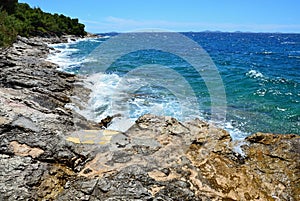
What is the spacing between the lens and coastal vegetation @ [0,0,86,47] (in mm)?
31453

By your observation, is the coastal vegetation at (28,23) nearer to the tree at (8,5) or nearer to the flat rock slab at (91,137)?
the tree at (8,5)

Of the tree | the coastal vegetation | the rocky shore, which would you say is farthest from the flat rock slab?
the tree

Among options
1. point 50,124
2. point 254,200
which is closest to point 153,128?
point 50,124

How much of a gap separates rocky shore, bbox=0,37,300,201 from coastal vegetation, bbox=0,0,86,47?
22.4 m

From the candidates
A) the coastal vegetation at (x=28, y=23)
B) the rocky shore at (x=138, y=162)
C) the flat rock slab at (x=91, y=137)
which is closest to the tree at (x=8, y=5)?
the coastal vegetation at (x=28, y=23)

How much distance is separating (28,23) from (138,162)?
5944 centimetres

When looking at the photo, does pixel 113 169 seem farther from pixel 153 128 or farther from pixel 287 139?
pixel 287 139

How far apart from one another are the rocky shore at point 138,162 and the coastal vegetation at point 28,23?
22422 millimetres

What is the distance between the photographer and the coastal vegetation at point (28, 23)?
1238 inches

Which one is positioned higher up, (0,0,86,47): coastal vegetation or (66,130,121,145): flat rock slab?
(0,0,86,47): coastal vegetation

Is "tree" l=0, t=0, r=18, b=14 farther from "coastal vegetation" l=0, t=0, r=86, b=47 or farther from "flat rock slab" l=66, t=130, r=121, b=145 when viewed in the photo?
"flat rock slab" l=66, t=130, r=121, b=145

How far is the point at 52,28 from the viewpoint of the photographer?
7181 centimetres

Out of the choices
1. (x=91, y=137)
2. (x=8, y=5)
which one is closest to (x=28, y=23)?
(x=8, y=5)

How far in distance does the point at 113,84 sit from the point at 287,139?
14.1 metres
